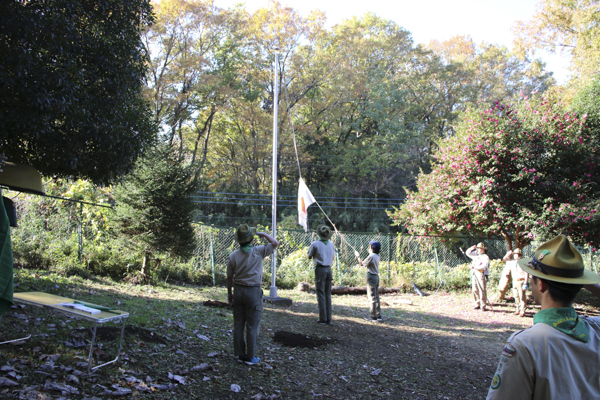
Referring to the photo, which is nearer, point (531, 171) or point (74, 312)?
point (74, 312)

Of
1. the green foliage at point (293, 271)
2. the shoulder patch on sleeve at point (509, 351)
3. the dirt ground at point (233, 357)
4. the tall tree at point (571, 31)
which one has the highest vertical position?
the tall tree at point (571, 31)

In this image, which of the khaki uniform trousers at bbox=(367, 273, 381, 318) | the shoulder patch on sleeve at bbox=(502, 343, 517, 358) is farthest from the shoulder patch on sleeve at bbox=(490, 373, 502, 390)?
the khaki uniform trousers at bbox=(367, 273, 381, 318)

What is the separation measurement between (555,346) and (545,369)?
0.13 m

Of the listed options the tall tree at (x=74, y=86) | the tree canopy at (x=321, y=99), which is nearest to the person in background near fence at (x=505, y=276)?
the tall tree at (x=74, y=86)

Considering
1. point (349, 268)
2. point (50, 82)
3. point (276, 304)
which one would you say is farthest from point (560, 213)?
point (50, 82)

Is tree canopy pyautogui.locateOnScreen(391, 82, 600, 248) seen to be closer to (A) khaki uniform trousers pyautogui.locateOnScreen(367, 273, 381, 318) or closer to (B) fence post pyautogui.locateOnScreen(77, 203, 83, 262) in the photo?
(A) khaki uniform trousers pyautogui.locateOnScreen(367, 273, 381, 318)

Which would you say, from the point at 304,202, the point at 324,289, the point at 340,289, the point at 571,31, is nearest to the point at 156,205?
the point at 304,202

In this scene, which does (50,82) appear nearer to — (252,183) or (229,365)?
(229,365)

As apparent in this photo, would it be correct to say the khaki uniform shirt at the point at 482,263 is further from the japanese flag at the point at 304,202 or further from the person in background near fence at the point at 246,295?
the person in background near fence at the point at 246,295

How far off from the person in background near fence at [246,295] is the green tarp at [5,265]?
2862mm

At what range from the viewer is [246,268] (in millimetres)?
5801

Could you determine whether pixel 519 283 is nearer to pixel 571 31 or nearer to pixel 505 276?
pixel 505 276

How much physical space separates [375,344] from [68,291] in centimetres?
638

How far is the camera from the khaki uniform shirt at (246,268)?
5.79 meters
